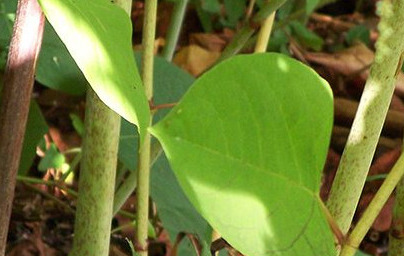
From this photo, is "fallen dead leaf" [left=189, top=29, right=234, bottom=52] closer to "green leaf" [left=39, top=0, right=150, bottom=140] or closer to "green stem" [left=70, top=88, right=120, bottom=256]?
"green stem" [left=70, top=88, right=120, bottom=256]

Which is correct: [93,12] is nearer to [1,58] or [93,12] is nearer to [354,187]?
[354,187]

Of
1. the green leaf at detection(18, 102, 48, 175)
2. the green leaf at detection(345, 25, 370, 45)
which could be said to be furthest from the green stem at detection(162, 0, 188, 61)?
the green leaf at detection(345, 25, 370, 45)

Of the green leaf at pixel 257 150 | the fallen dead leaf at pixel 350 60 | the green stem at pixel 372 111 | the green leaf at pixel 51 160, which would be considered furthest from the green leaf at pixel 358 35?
the green leaf at pixel 257 150

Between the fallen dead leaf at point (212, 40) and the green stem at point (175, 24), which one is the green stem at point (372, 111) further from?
the fallen dead leaf at point (212, 40)

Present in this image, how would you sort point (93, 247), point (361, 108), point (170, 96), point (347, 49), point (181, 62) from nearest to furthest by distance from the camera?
point (361, 108) → point (93, 247) → point (170, 96) → point (181, 62) → point (347, 49)

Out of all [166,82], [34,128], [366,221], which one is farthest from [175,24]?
[366,221]

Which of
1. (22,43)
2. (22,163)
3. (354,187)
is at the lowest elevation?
(22,163)

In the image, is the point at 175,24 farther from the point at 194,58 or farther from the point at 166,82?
the point at 194,58

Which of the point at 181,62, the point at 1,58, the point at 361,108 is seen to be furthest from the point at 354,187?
the point at 181,62
